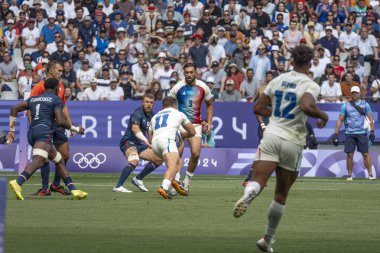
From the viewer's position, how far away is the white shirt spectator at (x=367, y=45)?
3434cm

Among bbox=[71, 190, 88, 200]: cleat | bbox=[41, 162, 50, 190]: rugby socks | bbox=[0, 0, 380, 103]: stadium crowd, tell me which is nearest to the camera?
bbox=[71, 190, 88, 200]: cleat

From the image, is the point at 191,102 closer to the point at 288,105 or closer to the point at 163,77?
the point at 288,105

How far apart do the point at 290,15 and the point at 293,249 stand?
82.3 feet

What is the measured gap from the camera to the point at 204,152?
98.5 feet

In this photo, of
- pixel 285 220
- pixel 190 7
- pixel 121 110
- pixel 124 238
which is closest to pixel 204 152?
pixel 121 110

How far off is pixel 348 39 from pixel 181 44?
5.57 meters

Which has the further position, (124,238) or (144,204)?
(144,204)

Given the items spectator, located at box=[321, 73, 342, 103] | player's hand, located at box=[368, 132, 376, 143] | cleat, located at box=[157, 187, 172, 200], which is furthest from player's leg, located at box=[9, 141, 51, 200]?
spectator, located at box=[321, 73, 342, 103]

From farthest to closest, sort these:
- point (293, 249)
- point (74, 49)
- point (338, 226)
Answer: point (74, 49)
point (338, 226)
point (293, 249)

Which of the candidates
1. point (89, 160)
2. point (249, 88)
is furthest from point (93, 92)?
point (249, 88)

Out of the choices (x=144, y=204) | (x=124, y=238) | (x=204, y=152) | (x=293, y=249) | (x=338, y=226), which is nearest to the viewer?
(x=293, y=249)

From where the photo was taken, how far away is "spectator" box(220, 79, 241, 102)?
31.8m

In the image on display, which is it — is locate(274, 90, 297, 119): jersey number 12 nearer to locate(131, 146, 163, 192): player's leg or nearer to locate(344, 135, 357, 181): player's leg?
locate(131, 146, 163, 192): player's leg

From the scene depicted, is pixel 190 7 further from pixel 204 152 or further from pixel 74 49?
pixel 204 152
